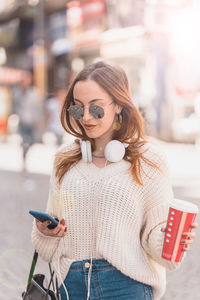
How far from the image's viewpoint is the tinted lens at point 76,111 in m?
1.94

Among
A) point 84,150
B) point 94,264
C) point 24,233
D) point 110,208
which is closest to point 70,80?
point 84,150

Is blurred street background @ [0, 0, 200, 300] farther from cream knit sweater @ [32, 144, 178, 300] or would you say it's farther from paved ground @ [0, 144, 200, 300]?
cream knit sweater @ [32, 144, 178, 300]

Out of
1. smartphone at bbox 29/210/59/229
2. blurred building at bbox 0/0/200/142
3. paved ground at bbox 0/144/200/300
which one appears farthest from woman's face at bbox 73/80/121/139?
blurred building at bbox 0/0/200/142

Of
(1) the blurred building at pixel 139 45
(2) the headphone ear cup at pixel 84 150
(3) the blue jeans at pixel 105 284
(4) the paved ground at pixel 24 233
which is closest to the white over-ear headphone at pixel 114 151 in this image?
(2) the headphone ear cup at pixel 84 150

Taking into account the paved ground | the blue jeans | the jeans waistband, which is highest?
the jeans waistband

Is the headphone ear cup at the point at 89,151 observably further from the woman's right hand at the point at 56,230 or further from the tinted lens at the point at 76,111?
the woman's right hand at the point at 56,230

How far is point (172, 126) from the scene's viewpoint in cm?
1608

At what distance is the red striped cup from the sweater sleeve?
0.47 ft

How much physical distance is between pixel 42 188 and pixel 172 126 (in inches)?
366

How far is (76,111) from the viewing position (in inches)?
76.6

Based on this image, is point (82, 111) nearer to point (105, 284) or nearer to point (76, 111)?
point (76, 111)

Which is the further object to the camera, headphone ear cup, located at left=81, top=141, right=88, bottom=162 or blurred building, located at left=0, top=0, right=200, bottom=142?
blurred building, located at left=0, top=0, right=200, bottom=142

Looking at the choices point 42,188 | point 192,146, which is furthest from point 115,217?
point 192,146

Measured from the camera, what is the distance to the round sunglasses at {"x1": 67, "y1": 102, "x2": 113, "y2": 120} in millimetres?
1897
